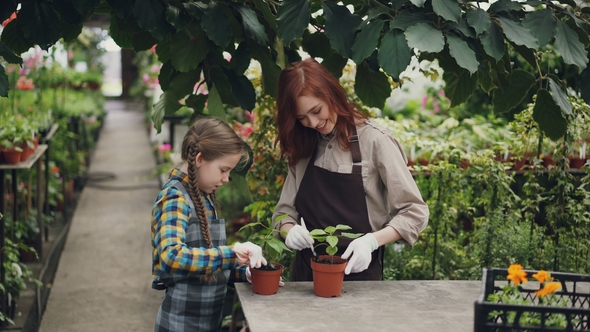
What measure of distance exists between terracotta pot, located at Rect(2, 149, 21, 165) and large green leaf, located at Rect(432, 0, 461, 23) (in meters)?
2.73

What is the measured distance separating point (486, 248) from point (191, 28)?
1656 millimetres

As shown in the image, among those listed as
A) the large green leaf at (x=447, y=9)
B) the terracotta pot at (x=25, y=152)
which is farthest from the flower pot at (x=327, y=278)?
the terracotta pot at (x=25, y=152)

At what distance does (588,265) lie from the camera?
299 cm

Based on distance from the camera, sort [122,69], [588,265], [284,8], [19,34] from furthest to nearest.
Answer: [122,69] → [588,265] → [19,34] → [284,8]

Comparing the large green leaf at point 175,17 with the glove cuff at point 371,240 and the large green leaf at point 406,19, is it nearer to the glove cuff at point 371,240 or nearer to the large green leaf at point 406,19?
the large green leaf at point 406,19

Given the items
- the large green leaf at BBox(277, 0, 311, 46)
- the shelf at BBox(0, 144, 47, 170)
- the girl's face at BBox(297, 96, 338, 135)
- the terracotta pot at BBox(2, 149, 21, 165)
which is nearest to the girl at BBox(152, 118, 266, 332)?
the girl's face at BBox(297, 96, 338, 135)

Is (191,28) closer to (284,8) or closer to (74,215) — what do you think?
(284,8)

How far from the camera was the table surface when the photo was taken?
1789mm

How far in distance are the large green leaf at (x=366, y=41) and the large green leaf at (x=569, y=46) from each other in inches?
19.7

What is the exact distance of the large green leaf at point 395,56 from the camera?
6.40ft

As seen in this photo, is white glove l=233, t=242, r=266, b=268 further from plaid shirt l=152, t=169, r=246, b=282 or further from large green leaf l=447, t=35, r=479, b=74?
large green leaf l=447, t=35, r=479, b=74

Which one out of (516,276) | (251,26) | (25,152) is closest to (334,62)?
(251,26)

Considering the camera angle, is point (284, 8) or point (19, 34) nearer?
point (284, 8)

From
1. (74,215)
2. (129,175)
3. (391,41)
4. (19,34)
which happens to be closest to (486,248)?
(391,41)
